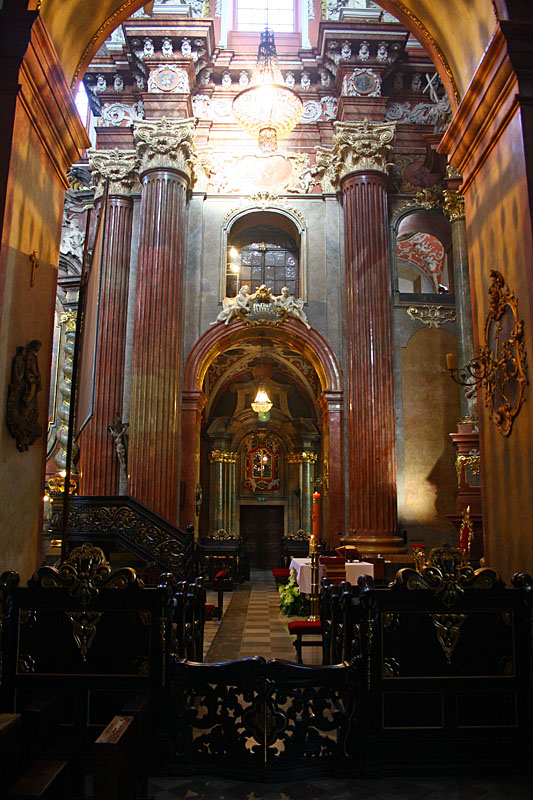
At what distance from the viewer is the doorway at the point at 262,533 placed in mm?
21266

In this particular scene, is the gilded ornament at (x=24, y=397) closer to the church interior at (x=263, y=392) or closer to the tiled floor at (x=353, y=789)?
the church interior at (x=263, y=392)

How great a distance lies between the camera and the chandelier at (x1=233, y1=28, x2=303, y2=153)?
11039mm

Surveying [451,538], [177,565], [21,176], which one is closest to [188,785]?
[21,176]

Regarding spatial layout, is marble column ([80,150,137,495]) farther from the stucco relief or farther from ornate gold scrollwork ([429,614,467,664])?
ornate gold scrollwork ([429,614,467,664])

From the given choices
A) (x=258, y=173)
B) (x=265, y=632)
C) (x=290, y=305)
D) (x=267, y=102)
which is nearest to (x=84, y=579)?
(x=265, y=632)

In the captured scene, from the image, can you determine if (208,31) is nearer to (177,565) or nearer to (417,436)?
(417,436)

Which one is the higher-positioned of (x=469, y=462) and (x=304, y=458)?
(x=304, y=458)

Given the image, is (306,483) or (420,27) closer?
(420,27)

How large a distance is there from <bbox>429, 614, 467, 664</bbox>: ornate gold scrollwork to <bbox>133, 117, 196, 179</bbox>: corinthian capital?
37.3 feet

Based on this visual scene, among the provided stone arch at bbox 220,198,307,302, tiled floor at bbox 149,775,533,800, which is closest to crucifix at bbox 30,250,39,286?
tiled floor at bbox 149,775,533,800

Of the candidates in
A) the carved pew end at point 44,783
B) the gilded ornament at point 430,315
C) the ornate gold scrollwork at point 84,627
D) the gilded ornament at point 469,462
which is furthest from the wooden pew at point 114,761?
the gilded ornament at point 430,315

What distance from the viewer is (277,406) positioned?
2148 centimetres

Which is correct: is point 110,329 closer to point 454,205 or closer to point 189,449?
point 189,449

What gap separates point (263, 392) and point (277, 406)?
5.05m
